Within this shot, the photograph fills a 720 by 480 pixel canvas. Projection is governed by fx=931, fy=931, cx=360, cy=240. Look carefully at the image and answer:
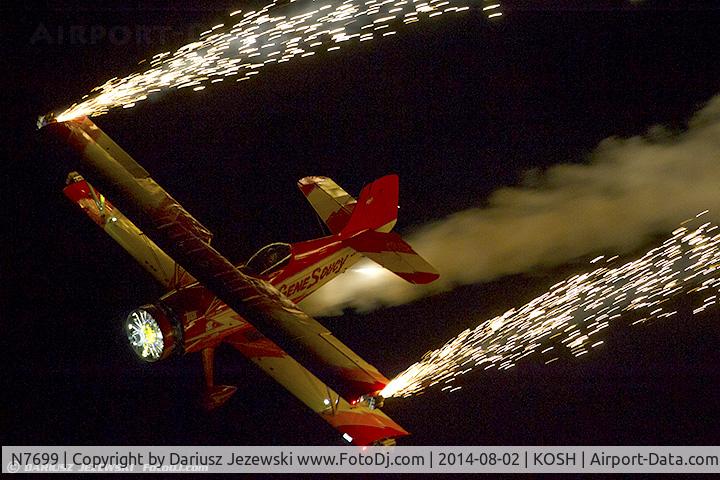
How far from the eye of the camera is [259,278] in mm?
6113

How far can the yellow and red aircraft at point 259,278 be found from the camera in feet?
17.5

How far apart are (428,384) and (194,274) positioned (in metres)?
1.81

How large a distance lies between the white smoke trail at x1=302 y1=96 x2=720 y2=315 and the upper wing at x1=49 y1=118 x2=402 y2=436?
101 centimetres

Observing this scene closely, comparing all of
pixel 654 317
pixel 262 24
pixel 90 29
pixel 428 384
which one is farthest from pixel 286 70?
pixel 654 317

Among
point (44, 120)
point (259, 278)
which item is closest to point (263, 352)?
point (259, 278)

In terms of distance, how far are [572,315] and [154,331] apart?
2.83 meters

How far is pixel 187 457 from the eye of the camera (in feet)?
19.6

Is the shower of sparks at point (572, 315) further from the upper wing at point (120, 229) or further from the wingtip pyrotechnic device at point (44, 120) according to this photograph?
the wingtip pyrotechnic device at point (44, 120)

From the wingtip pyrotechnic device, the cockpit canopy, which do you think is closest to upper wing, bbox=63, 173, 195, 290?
the wingtip pyrotechnic device

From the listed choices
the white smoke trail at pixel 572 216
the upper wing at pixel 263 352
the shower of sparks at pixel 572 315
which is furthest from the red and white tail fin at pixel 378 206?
the upper wing at pixel 263 352

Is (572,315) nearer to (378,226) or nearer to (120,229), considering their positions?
(378,226)

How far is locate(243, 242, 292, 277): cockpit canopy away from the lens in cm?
636

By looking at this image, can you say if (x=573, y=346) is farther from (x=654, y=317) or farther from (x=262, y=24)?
(x=262, y=24)

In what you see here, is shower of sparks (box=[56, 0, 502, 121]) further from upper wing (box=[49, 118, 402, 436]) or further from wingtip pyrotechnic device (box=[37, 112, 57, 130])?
upper wing (box=[49, 118, 402, 436])
